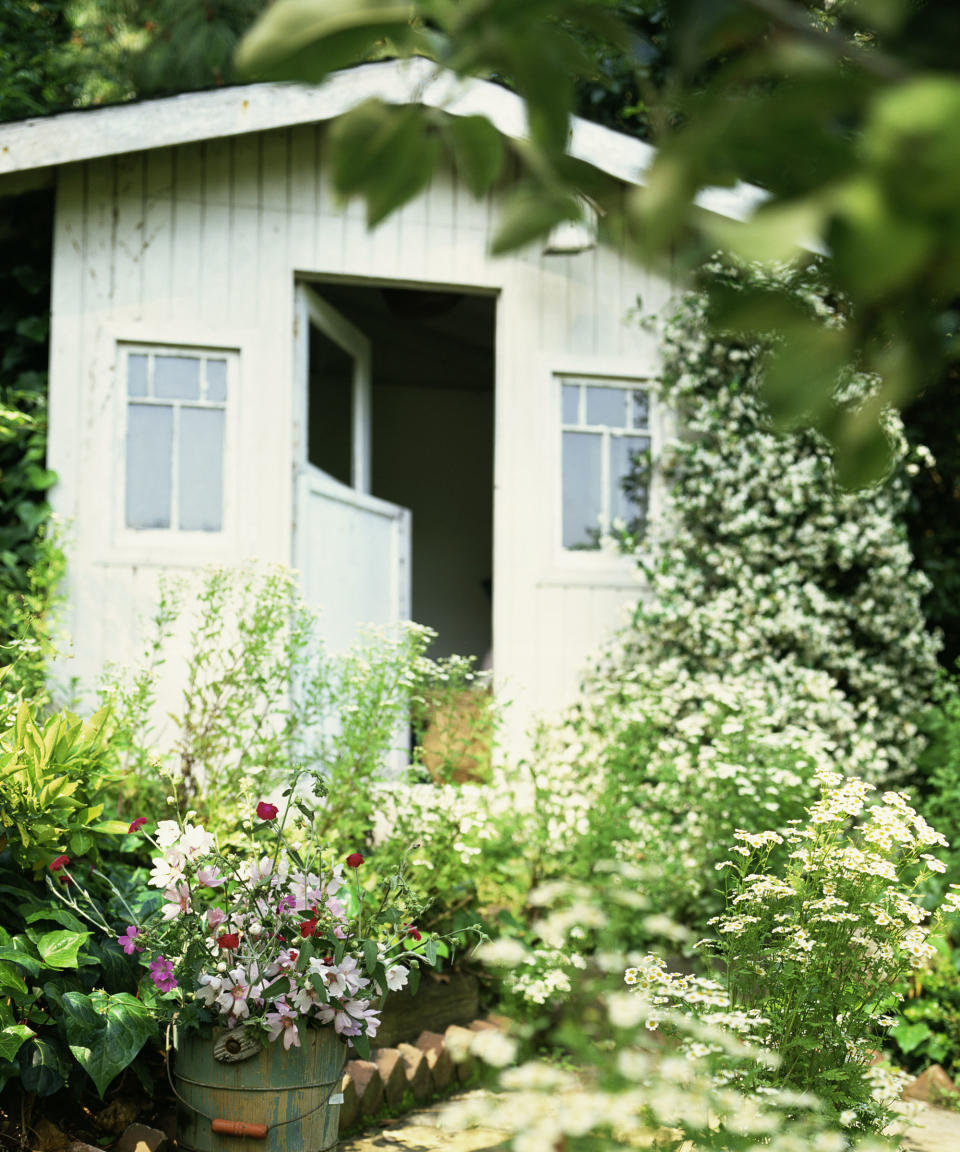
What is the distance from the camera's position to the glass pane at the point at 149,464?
4621 mm

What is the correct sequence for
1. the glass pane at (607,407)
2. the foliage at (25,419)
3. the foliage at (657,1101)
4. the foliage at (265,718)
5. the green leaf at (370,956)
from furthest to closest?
the glass pane at (607,407)
the foliage at (25,419)
the foliage at (265,718)
the green leaf at (370,956)
the foliage at (657,1101)

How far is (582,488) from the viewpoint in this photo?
16.8ft

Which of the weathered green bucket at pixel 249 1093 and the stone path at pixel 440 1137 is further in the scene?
the stone path at pixel 440 1137

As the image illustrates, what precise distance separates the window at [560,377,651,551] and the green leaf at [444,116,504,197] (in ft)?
14.4

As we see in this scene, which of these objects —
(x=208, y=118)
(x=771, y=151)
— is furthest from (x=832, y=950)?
(x=208, y=118)

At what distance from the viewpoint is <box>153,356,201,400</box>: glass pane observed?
468 centimetres

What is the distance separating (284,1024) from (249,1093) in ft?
0.60

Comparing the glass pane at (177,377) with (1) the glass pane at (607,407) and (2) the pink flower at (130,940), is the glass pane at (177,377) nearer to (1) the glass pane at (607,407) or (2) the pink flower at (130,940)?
(1) the glass pane at (607,407)

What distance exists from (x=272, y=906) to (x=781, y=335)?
2.12 m

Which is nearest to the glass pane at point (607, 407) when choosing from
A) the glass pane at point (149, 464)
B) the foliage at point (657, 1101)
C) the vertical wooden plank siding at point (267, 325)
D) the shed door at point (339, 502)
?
the vertical wooden plank siding at point (267, 325)

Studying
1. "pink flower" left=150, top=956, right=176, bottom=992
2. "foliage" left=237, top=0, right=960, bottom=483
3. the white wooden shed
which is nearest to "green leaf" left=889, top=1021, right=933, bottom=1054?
the white wooden shed

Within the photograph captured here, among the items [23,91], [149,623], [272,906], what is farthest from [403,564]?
[23,91]

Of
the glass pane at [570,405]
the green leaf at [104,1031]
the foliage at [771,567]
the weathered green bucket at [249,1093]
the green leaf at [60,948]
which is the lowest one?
the weathered green bucket at [249,1093]

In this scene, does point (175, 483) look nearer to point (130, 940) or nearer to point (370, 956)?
point (130, 940)
